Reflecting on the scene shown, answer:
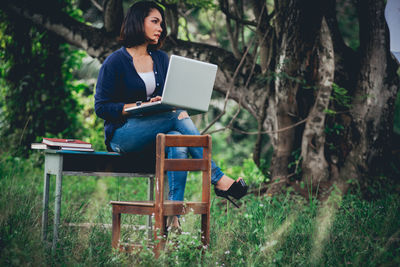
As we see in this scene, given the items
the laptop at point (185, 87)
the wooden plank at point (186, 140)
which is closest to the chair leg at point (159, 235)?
the wooden plank at point (186, 140)

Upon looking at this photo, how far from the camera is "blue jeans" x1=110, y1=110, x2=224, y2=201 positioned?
282cm

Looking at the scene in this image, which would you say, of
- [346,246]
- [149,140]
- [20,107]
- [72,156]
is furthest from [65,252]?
[20,107]

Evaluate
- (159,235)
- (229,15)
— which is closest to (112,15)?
(229,15)

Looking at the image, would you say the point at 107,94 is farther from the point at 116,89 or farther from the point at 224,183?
the point at 224,183

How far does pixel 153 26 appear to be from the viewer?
3.23 metres

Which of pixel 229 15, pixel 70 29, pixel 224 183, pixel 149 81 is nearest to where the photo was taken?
pixel 224 183

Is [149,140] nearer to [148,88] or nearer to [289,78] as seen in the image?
[148,88]

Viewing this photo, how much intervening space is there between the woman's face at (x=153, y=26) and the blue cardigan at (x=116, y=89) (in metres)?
A: 0.22

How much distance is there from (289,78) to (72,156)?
2.41 m

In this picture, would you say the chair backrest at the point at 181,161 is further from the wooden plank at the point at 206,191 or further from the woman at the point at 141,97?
the woman at the point at 141,97

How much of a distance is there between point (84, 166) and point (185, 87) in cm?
90

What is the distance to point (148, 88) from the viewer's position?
316 centimetres

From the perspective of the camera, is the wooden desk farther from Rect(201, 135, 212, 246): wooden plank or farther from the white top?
Rect(201, 135, 212, 246): wooden plank

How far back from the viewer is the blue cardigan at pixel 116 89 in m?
3.02
